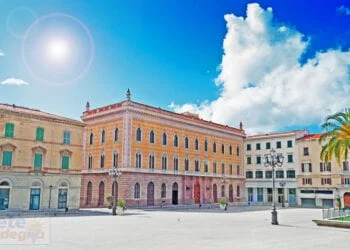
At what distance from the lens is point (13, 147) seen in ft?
112

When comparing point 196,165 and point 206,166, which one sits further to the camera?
point 206,166

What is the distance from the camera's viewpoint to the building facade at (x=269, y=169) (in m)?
63.3

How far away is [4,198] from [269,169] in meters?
47.0

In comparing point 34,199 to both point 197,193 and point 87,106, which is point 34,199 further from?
point 197,193

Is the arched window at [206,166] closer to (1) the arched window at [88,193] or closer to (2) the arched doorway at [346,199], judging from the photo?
(1) the arched window at [88,193]

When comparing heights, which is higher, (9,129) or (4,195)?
(9,129)

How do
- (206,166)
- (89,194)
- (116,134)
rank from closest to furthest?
(116,134) < (89,194) < (206,166)

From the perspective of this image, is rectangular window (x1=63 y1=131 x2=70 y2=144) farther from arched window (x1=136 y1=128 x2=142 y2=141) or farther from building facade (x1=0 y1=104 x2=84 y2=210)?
arched window (x1=136 y1=128 x2=142 y2=141)

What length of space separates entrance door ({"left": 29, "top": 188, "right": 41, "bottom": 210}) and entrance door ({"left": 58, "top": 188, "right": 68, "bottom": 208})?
2.27 m

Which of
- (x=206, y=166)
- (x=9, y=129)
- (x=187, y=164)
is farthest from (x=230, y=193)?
(x=9, y=129)

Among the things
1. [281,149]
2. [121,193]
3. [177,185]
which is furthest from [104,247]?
[281,149]

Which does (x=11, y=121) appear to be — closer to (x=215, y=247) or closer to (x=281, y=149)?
(x=215, y=247)

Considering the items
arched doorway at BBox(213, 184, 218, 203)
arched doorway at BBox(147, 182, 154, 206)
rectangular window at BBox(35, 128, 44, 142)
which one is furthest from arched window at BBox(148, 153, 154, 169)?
rectangular window at BBox(35, 128, 44, 142)

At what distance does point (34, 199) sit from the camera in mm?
35188
